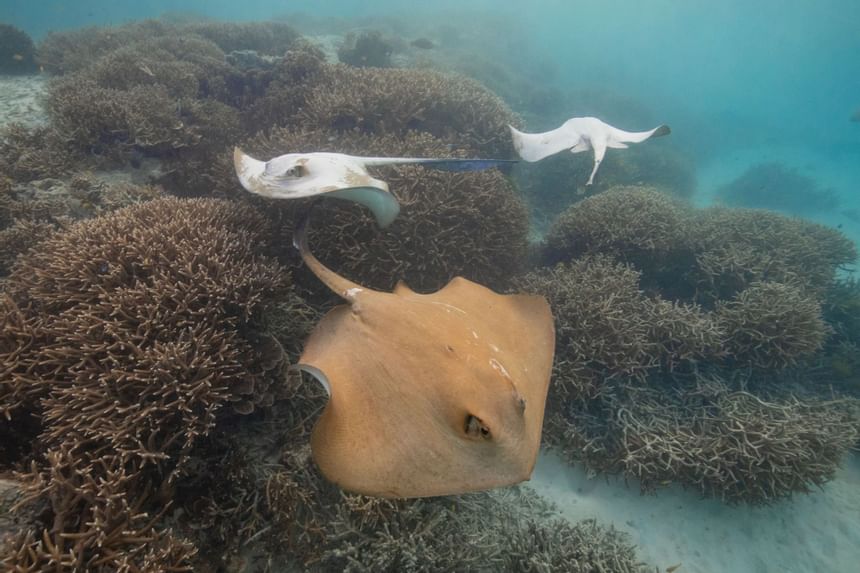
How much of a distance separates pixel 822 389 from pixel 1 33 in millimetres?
22687

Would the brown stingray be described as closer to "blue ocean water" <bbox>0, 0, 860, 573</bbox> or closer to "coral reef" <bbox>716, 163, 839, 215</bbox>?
"blue ocean water" <bbox>0, 0, 860, 573</bbox>

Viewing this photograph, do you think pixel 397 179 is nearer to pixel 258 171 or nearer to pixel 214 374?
pixel 258 171

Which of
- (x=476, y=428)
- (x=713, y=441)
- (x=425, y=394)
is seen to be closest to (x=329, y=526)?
→ (x=425, y=394)

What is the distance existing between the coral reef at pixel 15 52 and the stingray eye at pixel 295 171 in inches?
578

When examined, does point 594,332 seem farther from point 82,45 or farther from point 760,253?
point 82,45

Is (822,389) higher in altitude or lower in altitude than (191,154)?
lower

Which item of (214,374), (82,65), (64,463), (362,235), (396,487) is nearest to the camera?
(396,487)

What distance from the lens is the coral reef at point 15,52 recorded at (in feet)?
38.4

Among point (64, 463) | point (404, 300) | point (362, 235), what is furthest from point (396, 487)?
point (362, 235)

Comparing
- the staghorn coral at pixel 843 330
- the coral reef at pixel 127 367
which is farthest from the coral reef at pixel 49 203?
the staghorn coral at pixel 843 330

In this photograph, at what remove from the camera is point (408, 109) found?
7.50 m

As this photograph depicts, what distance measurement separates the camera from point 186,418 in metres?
2.78

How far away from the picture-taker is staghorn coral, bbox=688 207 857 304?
6914 millimetres

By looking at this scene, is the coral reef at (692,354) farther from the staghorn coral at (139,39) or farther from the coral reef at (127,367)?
the staghorn coral at (139,39)
